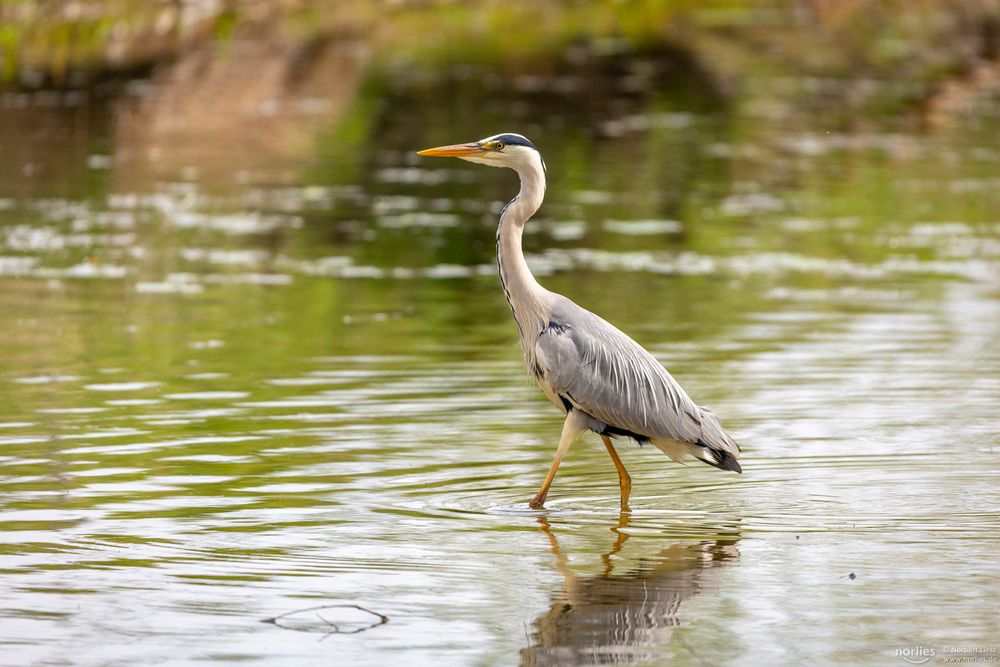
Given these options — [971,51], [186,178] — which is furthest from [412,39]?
[186,178]

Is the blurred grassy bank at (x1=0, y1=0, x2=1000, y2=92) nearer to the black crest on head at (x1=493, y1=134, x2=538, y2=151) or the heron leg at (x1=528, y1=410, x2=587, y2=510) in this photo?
the black crest on head at (x1=493, y1=134, x2=538, y2=151)

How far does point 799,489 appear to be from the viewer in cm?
856

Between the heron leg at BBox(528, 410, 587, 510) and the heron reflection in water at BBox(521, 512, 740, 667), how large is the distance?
0.91 ft

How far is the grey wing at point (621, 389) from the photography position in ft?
27.3

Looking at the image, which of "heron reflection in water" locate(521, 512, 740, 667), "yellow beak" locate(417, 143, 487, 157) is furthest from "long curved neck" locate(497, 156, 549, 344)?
"heron reflection in water" locate(521, 512, 740, 667)

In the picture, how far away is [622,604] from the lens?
6.74m

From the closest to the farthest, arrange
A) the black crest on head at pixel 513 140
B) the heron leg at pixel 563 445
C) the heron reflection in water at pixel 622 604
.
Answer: the heron reflection in water at pixel 622 604, the heron leg at pixel 563 445, the black crest on head at pixel 513 140

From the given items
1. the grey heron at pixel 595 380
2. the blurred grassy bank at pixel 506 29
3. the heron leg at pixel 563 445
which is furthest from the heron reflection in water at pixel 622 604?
the blurred grassy bank at pixel 506 29

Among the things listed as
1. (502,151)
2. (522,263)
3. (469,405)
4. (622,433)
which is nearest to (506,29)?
(469,405)

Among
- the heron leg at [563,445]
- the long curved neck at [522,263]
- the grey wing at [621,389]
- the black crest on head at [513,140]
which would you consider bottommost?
the heron leg at [563,445]

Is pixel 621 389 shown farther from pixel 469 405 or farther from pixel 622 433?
pixel 469 405

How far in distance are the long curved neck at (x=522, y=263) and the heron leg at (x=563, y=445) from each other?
1.41ft

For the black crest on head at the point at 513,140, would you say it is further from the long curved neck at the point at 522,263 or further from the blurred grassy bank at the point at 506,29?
the blurred grassy bank at the point at 506,29

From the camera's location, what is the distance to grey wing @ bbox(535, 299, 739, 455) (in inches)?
328
